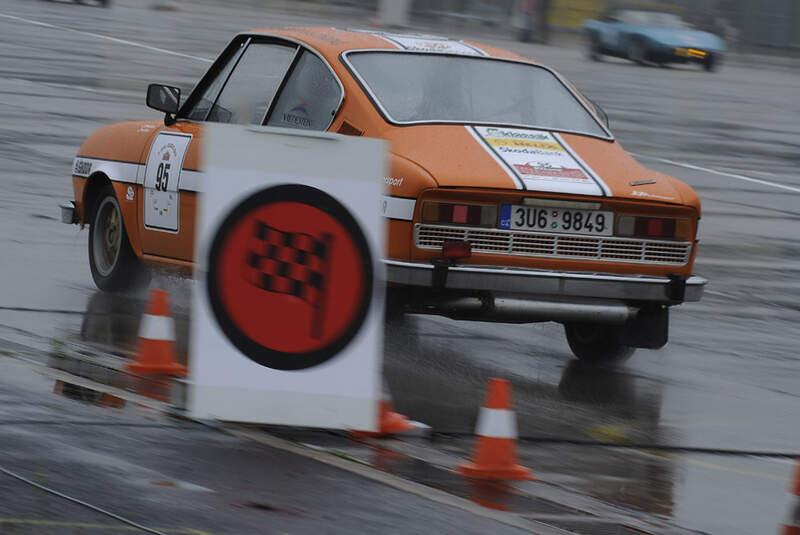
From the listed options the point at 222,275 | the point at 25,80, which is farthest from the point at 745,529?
the point at 25,80

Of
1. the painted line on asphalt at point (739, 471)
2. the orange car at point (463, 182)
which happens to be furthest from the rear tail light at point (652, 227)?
the painted line on asphalt at point (739, 471)

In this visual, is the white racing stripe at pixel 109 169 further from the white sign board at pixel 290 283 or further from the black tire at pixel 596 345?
the white sign board at pixel 290 283

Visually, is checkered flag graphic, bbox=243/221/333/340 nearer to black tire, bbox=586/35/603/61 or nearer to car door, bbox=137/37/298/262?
car door, bbox=137/37/298/262

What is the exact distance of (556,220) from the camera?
8.02 meters

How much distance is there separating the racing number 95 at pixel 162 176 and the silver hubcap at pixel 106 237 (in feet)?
2.41

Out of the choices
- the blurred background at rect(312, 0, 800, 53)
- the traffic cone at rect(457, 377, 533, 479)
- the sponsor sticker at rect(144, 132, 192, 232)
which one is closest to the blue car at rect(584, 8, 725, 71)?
the blurred background at rect(312, 0, 800, 53)

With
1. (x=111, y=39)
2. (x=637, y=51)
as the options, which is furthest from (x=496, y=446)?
(x=637, y=51)

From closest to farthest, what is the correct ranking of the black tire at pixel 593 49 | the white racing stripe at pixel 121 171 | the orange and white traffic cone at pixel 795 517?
the orange and white traffic cone at pixel 795 517 < the white racing stripe at pixel 121 171 < the black tire at pixel 593 49

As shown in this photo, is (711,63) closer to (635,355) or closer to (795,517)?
(635,355)

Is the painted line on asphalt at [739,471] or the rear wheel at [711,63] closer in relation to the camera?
the painted line on asphalt at [739,471]

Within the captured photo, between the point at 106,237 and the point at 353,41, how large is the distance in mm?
2195

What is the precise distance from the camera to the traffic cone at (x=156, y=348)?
7508mm

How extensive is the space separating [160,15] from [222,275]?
40000mm

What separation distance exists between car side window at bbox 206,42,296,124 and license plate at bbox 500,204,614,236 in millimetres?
1781
